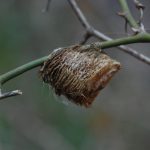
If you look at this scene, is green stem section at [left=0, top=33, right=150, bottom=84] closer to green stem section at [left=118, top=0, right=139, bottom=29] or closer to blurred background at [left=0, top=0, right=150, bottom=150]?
green stem section at [left=118, top=0, right=139, bottom=29]

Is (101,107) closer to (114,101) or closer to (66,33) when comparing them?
(114,101)

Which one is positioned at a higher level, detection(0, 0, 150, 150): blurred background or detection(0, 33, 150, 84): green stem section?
detection(0, 33, 150, 84): green stem section

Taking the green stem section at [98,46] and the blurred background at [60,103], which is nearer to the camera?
the green stem section at [98,46]

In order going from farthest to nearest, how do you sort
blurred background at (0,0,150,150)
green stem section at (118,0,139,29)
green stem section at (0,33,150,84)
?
blurred background at (0,0,150,150) → green stem section at (118,0,139,29) → green stem section at (0,33,150,84)

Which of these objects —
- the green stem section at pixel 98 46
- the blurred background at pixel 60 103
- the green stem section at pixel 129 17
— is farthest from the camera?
the blurred background at pixel 60 103

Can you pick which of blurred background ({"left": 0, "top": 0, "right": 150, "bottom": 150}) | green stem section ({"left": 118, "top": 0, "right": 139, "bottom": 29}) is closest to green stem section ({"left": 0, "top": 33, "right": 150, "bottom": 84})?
green stem section ({"left": 118, "top": 0, "right": 139, "bottom": 29})

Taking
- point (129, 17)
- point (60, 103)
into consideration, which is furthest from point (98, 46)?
point (60, 103)

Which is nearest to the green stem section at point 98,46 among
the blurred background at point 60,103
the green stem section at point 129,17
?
the green stem section at point 129,17

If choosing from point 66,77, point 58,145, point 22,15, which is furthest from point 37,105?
point 66,77

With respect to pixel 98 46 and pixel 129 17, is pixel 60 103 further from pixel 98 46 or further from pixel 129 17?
pixel 98 46

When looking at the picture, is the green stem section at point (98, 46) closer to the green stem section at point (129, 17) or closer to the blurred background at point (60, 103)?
the green stem section at point (129, 17)
